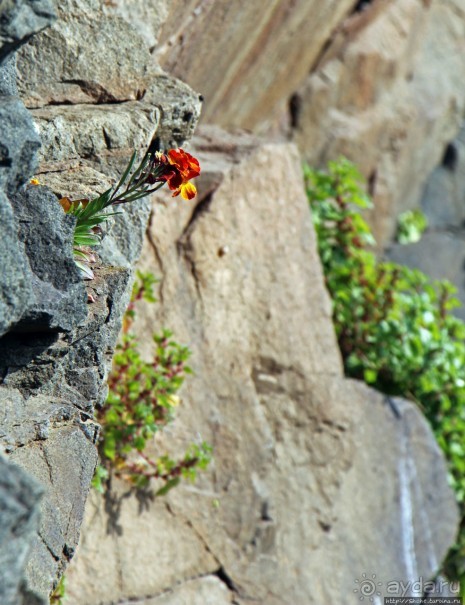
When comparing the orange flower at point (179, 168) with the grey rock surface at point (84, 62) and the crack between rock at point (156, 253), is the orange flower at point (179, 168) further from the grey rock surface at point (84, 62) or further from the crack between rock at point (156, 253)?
the crack between rock at point (156, 253)

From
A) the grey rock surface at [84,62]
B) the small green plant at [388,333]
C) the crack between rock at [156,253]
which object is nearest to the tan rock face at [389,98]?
the small green plant at [388,333]

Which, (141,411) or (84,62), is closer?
(84,62)

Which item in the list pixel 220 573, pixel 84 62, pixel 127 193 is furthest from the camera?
pixel 220 573

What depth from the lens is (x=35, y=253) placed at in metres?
2.09

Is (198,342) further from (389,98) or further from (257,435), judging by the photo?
(389,98)

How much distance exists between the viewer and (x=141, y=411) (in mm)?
3385

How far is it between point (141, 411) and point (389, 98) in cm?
525

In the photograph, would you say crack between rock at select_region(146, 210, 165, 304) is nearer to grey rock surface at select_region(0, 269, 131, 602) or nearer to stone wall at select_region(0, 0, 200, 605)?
stone wall at select_region(0, 0, 200, 605)

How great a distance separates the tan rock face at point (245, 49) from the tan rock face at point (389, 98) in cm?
38

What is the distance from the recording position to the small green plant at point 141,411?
Result: 337cm

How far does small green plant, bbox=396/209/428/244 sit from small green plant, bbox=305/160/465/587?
8.55 ft

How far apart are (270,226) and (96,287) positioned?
1950mm

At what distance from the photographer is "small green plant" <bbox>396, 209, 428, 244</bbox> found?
8281 mm

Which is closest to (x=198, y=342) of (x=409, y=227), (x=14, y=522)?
(x=14, y=522)
